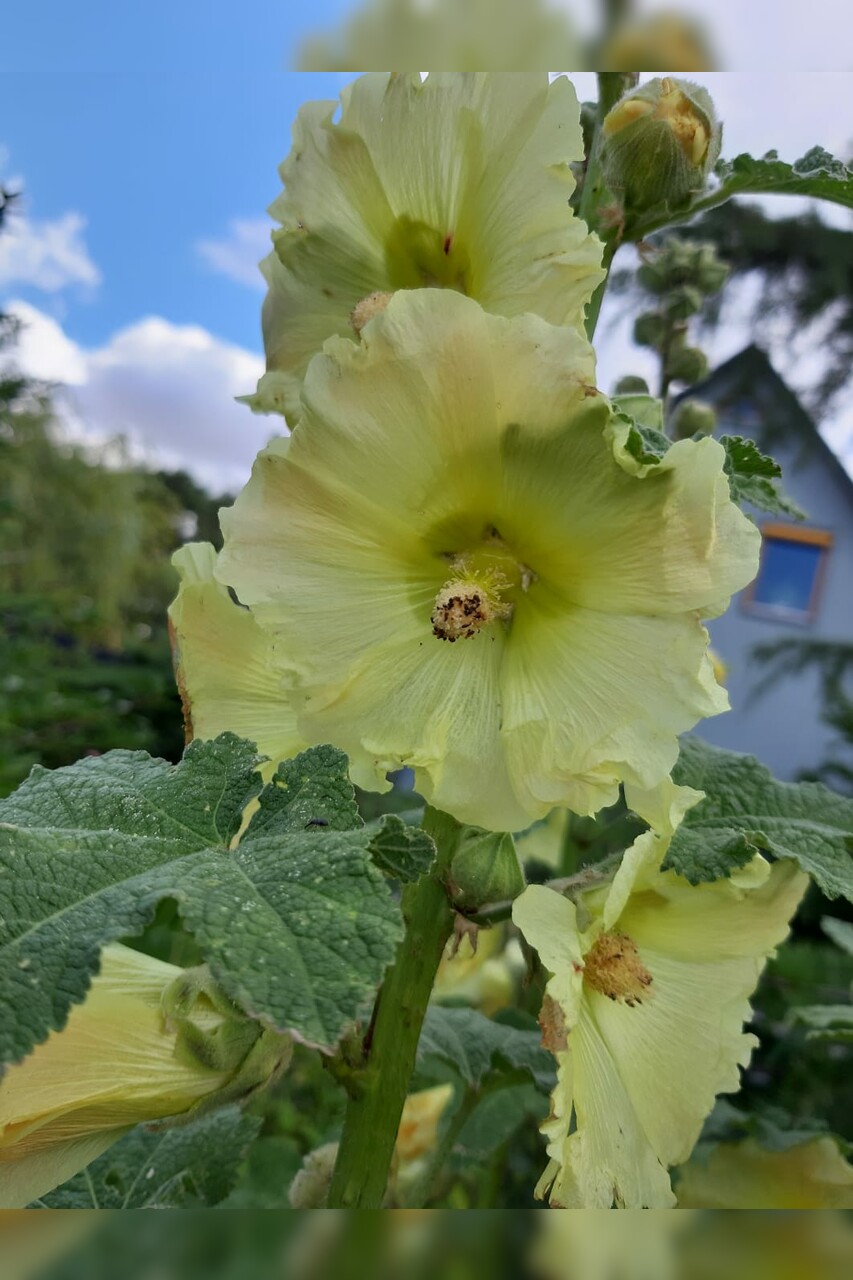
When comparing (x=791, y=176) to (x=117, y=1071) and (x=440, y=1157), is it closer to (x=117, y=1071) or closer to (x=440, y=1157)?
(x=117, y=1071)

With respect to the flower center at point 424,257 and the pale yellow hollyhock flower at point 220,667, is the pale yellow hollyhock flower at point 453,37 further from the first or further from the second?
the pale yellow hollyhock flower at point 220,667

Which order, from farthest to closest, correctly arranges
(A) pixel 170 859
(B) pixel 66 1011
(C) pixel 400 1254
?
(A) pixel 170 859 → (B) pixel 66 1011 → (C) pixel 400 1254

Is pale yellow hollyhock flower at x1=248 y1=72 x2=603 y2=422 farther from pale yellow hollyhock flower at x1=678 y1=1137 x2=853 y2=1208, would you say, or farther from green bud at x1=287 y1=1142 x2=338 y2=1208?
pale yellow hollyhock flower at x1=678 y1=1137 x2=853 y2=1208

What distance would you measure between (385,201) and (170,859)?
1.50 feet

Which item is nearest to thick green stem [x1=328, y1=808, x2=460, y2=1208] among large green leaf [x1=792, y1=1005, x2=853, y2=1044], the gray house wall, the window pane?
large green leaf [x1=792, y1=1005, x2=853, y2=1044]

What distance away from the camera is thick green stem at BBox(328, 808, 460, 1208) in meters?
0.63

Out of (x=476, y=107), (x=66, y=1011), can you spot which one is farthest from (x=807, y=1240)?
(x=476, y=107)

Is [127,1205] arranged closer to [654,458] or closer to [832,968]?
[654,458]

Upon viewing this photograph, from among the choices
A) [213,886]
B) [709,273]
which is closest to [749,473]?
[213,886]

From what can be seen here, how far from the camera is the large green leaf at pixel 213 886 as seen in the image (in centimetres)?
40

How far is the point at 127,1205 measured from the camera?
2.86 ft

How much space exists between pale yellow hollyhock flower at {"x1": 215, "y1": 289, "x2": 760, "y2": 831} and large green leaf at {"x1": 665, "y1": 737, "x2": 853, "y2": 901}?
0.13 m

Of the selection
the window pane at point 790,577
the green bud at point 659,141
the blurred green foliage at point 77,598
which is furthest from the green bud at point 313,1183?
the window pane at point 790,577

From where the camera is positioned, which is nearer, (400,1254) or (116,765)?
(400,1254)
